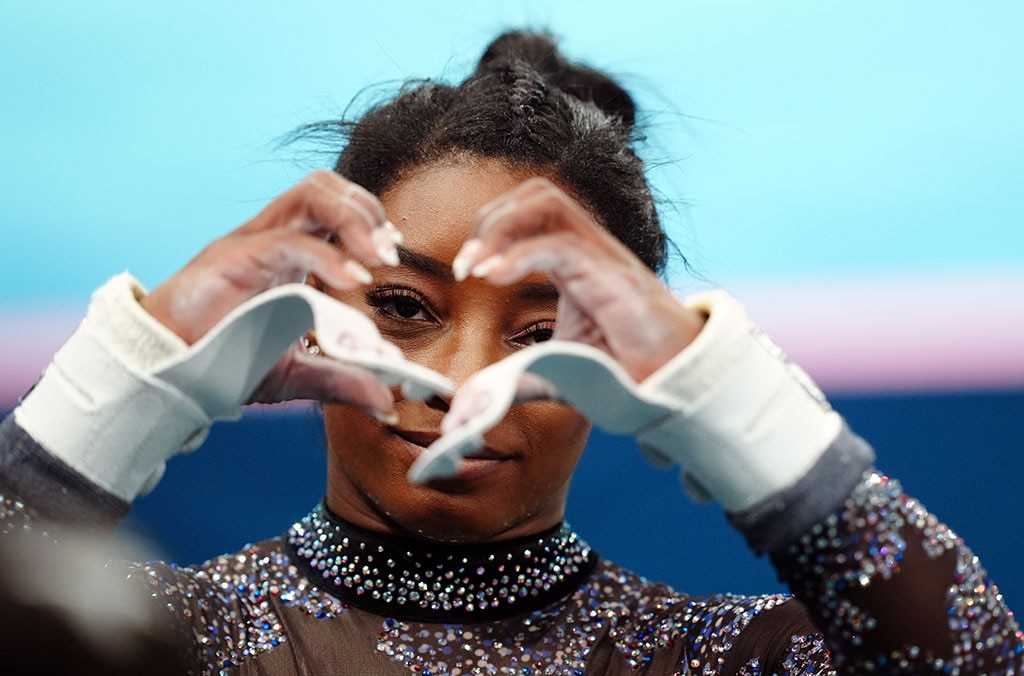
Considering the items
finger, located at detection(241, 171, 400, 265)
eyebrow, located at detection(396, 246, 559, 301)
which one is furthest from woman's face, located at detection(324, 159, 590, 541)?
finger, located at detection(241, 171, 400, 265)

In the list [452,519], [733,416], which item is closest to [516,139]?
[452,519]

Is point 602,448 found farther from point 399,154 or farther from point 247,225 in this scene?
point 247,225

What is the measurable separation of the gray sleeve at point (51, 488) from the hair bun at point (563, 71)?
2.18 feet

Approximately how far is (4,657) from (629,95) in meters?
0.84

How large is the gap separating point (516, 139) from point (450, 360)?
21 cm

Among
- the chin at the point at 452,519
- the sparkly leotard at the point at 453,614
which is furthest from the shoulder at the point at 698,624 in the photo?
the chin at the point at 452,519

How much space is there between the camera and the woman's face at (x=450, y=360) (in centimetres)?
94

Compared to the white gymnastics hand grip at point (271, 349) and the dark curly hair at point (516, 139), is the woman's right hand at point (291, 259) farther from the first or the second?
the dark curly hair at point (516, 139)

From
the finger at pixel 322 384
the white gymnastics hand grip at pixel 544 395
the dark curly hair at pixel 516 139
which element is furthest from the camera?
the dark curly hair at pixel 516 139

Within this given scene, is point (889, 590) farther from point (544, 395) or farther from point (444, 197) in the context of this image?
point (444, 197)

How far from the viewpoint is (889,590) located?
71 centimetres

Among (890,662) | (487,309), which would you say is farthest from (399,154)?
(890,662)

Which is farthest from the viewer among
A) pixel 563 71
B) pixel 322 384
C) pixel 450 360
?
pixel 563 71

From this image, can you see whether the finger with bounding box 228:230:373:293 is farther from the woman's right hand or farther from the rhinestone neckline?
the rhinestone neckline
